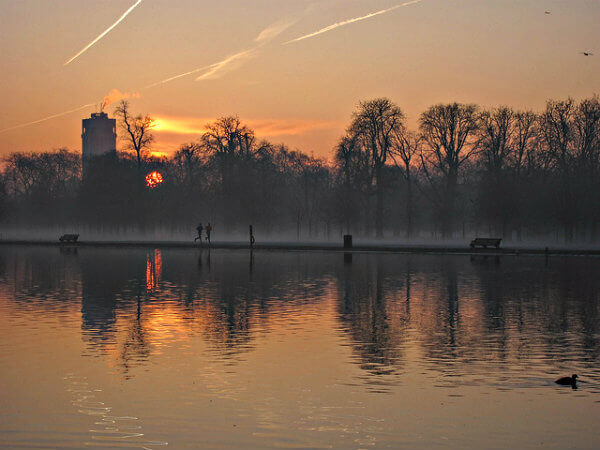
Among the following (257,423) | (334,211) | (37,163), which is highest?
(37,163)

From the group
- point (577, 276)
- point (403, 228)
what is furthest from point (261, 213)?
→ point (577, 276)

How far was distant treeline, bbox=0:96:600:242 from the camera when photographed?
76.2 meters

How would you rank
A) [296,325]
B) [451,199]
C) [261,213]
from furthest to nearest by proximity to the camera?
[261,213]
[451,199]
[296,325]

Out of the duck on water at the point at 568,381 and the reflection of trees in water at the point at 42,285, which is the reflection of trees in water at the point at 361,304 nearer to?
the reflection of trees in water at the point at 42,285

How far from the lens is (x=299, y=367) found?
47.6 feet

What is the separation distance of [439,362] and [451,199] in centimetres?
6999

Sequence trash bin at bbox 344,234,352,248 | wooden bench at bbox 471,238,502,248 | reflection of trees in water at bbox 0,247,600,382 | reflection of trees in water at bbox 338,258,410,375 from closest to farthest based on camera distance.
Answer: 1. reflection of trees in water at bbox 338,258,410,375
2. reflection of trees in water at bbox 0,247,600,382
3. wooden bench at bbox 471,238,502,248
4. trash bin at bbox 344,234,352,248

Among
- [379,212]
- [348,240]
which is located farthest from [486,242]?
[379,212]

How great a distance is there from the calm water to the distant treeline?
159ft

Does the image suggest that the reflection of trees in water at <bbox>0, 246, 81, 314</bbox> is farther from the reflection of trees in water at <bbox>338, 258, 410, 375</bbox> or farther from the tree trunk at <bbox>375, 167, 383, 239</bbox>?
the tree trunk at <bbox>375, 167, 383, 239</bbox>

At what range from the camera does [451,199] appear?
83.6 meters

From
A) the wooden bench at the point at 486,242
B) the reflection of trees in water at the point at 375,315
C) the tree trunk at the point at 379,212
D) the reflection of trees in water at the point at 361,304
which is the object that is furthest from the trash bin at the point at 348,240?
the reflection of trees in water at the point at 375,315

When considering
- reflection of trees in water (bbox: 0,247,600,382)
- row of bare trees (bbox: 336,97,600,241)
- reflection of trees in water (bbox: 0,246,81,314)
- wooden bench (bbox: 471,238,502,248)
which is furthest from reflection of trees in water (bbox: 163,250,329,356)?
row of bare trees (bbox: 336,97,600,241)

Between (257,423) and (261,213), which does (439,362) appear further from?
(261,213)
